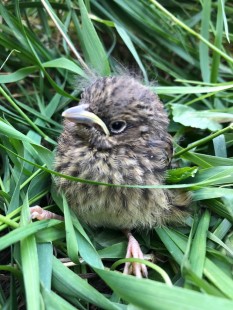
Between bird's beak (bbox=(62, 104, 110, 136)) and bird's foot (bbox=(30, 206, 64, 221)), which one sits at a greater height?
bird's beak (bbox=(62, 104, 110, 136))

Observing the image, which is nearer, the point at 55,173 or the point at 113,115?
the point at 55,173

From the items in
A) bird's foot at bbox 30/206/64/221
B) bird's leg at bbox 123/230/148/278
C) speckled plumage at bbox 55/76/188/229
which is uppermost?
speckled plumage at bbox 55/76/188/229

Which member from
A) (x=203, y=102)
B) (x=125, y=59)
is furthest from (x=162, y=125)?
(x=125, y=59)

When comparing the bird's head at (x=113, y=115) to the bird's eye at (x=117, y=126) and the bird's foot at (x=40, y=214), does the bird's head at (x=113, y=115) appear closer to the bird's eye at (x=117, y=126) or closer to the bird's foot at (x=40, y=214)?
the bird's eye at (x=117, y=126)

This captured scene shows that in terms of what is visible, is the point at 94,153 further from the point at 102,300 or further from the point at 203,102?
the point at 203,102

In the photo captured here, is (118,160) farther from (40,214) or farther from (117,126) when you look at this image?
(40,214)

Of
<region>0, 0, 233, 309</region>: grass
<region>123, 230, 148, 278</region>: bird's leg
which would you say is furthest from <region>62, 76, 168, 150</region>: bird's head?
<region>123, 230, 148, 278</region>: bird's leg

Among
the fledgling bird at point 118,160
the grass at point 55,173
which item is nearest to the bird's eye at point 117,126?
the fledgling bird at point 118,160

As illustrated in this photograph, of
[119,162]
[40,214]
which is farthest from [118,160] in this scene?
[40,214]

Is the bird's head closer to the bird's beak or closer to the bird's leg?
the bird's beak
